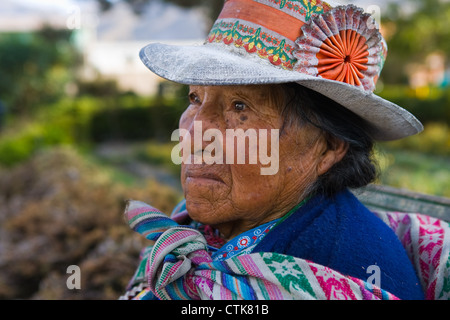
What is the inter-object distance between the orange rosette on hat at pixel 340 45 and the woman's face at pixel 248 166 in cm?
16

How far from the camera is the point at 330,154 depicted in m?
1.62

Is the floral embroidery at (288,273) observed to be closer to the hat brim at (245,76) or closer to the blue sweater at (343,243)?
the blue sweater at (343,243)

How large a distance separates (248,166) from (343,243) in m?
0.39

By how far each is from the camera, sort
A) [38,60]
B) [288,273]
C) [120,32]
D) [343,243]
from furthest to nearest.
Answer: [120,32] < [38,60] < [343,243] < [288,273]

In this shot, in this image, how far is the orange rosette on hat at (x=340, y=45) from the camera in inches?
57.5

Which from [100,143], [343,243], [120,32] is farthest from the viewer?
[120,32]

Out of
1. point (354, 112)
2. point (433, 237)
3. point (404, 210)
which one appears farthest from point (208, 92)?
point (404, 210)

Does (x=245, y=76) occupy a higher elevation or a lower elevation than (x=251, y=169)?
higher

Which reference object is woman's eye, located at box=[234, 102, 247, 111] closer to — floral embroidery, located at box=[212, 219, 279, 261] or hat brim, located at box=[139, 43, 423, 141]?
hat brim, located at box=[139, 43, 423, 141]

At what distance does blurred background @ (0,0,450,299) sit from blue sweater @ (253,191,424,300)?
0.48m

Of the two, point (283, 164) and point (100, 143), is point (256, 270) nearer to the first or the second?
point (283, 164)

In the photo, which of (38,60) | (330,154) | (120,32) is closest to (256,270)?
(330,154)

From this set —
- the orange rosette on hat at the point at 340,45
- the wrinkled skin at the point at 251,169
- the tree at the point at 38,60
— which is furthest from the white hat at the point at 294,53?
the tree at the point at 38,60
